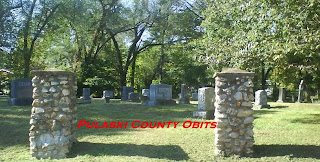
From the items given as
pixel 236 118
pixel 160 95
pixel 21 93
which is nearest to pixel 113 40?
pixel 160 95

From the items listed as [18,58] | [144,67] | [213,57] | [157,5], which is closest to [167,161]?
→ [213,57]

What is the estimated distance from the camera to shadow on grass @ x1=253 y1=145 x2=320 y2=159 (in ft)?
17.7

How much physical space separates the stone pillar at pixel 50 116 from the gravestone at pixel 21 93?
356 inches

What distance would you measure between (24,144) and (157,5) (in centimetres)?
2158

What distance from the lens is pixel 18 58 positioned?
21297 mm

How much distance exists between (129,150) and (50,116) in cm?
175

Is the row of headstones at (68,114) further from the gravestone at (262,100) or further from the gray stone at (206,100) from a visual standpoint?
the gravestone at (262,100)

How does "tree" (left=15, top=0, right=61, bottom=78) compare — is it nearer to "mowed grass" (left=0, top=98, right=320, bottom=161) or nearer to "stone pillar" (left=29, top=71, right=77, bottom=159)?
"mowed grass" (left=0, top=98, right=320, bottom=161)

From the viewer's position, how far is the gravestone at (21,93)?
13.6 m

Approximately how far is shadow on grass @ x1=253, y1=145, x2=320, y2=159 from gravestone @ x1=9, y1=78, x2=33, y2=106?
11622 millimetres

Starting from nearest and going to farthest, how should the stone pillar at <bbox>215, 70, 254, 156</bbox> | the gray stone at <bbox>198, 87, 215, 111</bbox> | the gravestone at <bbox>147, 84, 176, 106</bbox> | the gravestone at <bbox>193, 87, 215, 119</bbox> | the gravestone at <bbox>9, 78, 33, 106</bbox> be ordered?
the stone pillar at <bbox>215, 70, 254, 156</bbox>
the gravestone at <bbox>193, 87, 215, 119</bbox>
the gray stone at <bbox>198, 87, 215, 111</bbox>
the gravestone at <bbox>9, 78, 33, 106</bbox>
the gravestone at <bbox>147, 84, 176, 106</bbox>

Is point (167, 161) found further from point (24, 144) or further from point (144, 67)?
point (144, 67)

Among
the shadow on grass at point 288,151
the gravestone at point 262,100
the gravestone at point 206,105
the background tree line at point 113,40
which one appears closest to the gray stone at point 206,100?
the gravestone at point 206,105

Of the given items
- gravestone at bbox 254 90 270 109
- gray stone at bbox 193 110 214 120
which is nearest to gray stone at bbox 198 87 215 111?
gray stone at bbox 193 110 214 120
